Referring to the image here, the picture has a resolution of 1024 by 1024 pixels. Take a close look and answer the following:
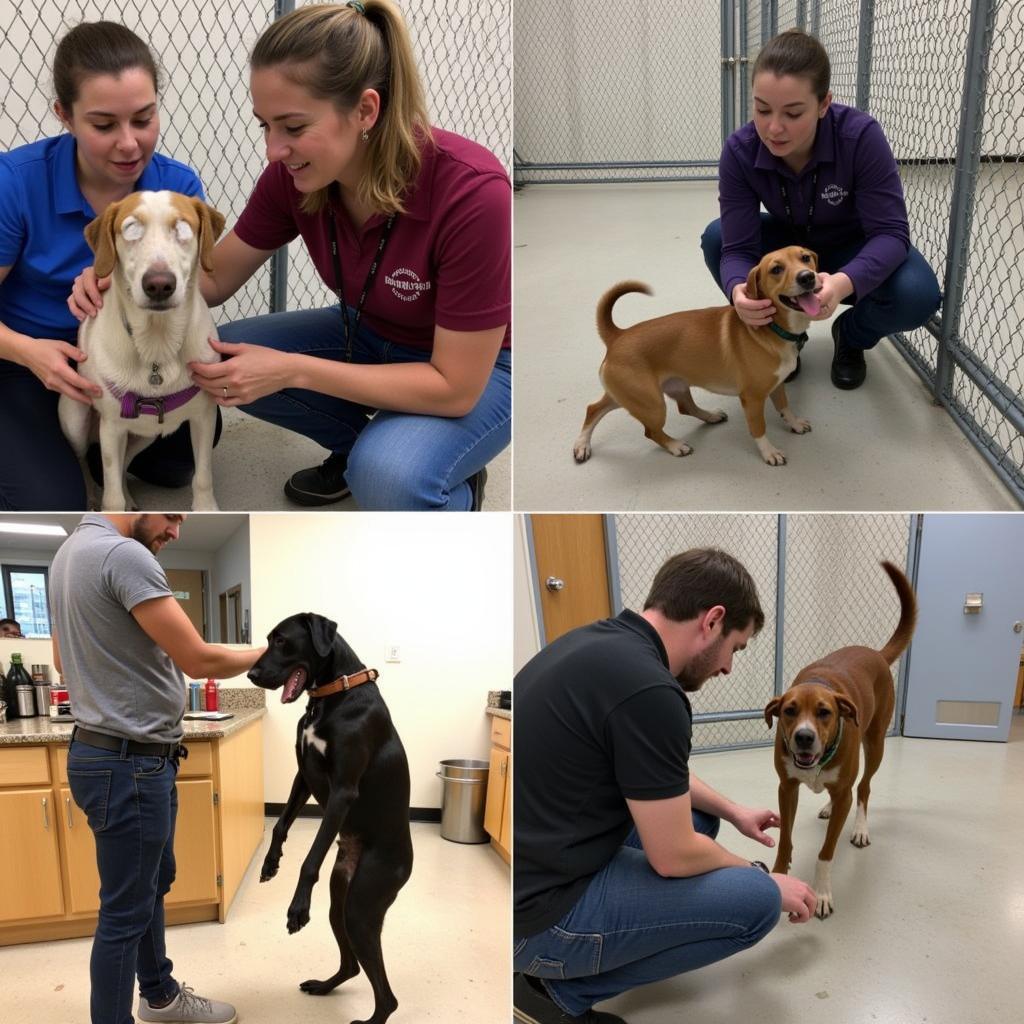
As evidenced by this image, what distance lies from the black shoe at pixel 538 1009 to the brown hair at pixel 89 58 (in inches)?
77.9

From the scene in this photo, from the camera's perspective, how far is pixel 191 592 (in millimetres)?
1888

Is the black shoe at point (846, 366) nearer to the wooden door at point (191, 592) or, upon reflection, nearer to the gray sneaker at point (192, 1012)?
the wooden door at point (191, 592)

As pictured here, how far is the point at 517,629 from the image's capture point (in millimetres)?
2156

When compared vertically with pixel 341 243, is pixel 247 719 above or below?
below

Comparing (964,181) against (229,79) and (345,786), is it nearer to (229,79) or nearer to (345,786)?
(229,79)

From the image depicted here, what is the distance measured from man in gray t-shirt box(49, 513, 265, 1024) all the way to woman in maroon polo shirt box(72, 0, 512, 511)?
0.40 meters

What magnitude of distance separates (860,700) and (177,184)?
88.8 inches

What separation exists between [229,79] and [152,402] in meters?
0.87

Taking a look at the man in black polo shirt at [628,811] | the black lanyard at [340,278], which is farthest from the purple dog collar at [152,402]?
the man in black polo shirt at [628,811]

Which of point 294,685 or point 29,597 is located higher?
point 29,597

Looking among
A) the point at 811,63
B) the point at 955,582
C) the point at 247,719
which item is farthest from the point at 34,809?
the point at 955,582

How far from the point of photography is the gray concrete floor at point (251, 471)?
6.40 feet

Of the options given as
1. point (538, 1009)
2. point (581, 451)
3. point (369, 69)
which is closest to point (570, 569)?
point (581, 451)

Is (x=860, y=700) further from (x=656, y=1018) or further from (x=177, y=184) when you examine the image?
(x=177, y=184)
